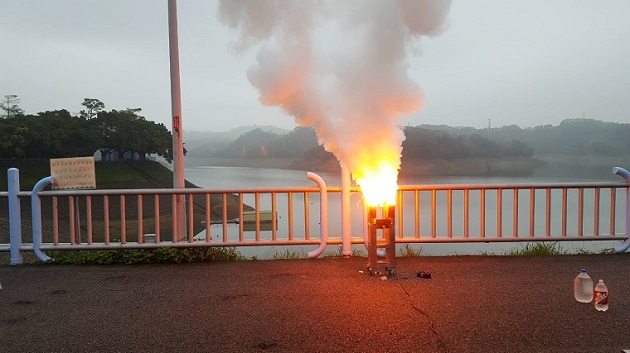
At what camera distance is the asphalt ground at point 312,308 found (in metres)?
4.24

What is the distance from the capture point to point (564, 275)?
21.9ft

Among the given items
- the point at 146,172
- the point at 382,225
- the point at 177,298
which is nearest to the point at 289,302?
the point at 177,298

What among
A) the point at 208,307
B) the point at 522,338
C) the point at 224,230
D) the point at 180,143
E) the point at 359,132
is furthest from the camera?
the point at 180,143

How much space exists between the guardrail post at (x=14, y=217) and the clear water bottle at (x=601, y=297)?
8.40m

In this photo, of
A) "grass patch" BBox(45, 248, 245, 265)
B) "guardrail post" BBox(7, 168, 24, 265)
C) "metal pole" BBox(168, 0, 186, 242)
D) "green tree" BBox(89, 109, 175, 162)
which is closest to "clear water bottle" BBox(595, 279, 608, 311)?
"grass patch" BBox(45, 248, 245, 265)

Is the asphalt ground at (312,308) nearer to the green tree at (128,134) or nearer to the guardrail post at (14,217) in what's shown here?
the guardrail post at (14,217)

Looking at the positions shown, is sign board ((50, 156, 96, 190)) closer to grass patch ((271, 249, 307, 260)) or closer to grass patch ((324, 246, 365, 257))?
grass patch ((271, 249, 307, 260))

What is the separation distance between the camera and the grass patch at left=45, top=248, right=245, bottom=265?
796 cm

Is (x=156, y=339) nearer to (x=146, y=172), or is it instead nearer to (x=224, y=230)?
(x=224, y=230)

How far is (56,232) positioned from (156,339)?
422cm

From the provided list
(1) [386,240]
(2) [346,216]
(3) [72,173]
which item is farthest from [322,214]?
(3) [72,173]

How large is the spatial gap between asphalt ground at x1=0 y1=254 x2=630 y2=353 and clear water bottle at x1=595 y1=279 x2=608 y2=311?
0.38ft

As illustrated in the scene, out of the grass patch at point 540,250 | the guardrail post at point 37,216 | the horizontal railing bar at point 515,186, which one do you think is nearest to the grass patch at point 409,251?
the horizontal railing bar at point 515,186

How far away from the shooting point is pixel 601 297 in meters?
5.00
